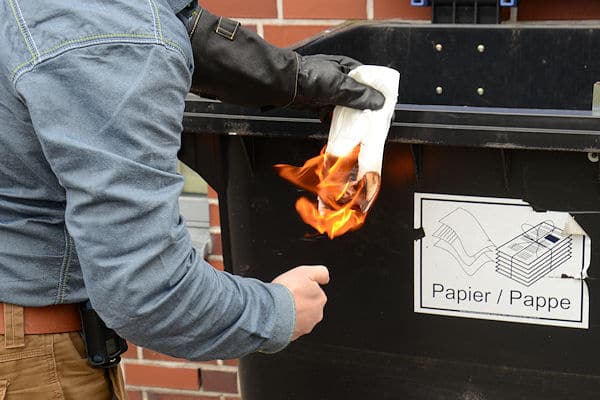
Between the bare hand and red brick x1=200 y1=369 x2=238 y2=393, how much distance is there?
141 cm

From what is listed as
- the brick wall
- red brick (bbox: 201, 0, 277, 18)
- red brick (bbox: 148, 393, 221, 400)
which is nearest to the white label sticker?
the brick wall

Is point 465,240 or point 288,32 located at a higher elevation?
point 288,32

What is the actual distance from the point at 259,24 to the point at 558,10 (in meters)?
0.78

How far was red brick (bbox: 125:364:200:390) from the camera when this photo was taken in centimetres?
307

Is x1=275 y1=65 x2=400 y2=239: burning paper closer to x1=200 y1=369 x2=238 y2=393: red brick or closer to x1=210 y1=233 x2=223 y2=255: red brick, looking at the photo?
x1=210 y1=233 x2=223 y2=255: red brick

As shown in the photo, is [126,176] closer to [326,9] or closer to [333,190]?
[333,190]

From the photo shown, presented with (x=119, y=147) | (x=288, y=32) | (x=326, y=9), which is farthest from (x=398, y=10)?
(x=119, y=147)

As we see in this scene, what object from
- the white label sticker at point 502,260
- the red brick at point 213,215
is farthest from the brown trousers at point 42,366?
the red brick at point 213,215

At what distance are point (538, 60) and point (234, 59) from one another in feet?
3.25

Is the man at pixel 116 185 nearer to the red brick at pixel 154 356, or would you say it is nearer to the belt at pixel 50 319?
the belt at pixel 50 319

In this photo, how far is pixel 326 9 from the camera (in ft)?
8.57

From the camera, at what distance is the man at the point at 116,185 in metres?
1.33

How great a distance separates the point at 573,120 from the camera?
Answer: 5.71 ft

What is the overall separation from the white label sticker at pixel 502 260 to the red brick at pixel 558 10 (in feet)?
2.63
